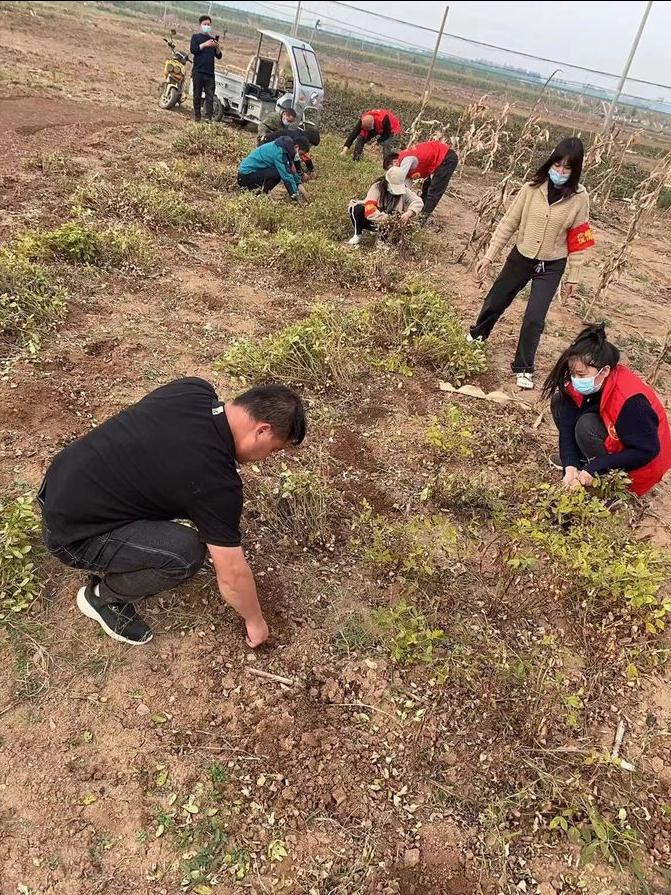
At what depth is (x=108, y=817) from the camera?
1907 mm

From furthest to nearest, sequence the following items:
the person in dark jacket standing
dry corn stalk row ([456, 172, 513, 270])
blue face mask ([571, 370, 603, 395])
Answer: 1. the person in dark jacket standing
2. dry corn stalk row ([456, 172, 513, 270])
3. blue face mask ([571, 370, 603, 395])

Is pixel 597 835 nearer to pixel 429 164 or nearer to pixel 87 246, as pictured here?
pixel 87 246

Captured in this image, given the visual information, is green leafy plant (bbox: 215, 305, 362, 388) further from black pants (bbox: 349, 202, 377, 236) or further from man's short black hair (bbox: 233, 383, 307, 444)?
black pants (bbox: 349, 202, 377, 236)

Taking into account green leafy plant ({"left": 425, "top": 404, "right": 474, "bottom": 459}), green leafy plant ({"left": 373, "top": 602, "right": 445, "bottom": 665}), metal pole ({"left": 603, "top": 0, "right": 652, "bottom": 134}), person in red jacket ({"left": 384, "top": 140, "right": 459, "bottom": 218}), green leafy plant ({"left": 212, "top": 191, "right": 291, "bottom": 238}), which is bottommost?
green leafy plant ({"left": 373, "top": 602, "right": 445, "bottom": 665})

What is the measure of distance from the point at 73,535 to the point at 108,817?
0.96 metres

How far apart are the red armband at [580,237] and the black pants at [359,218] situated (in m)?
2.87

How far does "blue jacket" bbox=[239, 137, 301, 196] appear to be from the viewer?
23.0 feet

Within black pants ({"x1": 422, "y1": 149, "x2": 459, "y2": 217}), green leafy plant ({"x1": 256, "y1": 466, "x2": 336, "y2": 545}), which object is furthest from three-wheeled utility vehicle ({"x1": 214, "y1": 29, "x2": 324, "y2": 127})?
green leafy plant ({"x1": 256, "y1": 466, "x2": 336, "y2": 545})

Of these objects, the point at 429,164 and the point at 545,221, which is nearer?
the point at 545,221

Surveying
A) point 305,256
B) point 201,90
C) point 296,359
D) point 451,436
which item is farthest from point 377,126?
point 451,436

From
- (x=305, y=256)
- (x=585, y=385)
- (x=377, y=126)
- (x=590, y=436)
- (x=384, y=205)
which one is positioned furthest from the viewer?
(x=377, y=126)

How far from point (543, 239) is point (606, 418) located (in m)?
1.73

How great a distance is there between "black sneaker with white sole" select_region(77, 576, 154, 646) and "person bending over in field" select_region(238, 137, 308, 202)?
625cm

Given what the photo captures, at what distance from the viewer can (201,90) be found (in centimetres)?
1048
